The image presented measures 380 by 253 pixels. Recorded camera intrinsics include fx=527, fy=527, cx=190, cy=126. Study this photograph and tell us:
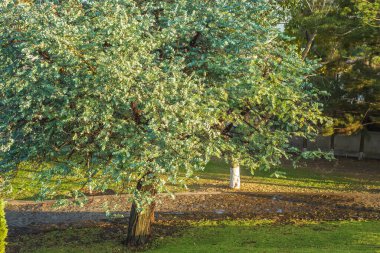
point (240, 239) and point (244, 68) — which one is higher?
point (244, 68)

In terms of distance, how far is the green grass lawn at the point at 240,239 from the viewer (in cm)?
1321

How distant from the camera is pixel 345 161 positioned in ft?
119

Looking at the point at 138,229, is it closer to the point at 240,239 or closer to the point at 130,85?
the point at 240,239

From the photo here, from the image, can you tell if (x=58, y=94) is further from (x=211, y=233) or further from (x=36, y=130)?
(x=211, y=233)

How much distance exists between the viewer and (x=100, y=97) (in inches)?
389

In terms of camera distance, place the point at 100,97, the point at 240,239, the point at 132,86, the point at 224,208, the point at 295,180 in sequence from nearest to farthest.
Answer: the point at 100,97
the point at 132,86
the point at 240,239
the point at 224,208
the point at 295,180

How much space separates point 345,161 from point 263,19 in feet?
84.6

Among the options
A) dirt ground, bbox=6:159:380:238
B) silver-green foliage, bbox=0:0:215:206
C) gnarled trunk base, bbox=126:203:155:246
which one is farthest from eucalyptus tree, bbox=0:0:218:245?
dirt ground, bbox=6:159:380:238

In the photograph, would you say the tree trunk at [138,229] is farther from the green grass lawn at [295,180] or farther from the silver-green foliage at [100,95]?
the green grass lawn at [295,180]

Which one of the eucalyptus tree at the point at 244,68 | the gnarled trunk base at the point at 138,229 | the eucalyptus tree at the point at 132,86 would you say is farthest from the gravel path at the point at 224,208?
the eucalyptus tree at the point at 132,86

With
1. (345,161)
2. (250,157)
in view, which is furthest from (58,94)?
(345,161)

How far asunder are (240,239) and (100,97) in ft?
22.2

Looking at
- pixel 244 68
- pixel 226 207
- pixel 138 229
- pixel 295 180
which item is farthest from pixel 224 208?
pixel 244 68

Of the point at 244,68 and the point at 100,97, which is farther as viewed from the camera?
the point at 244,68
